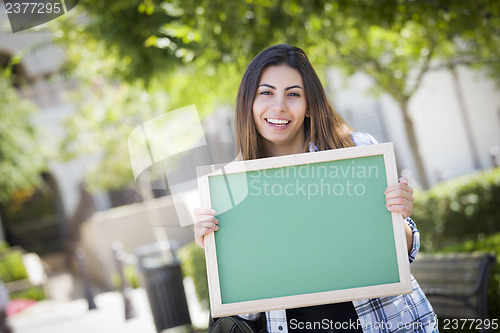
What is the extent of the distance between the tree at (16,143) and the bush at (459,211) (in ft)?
40.6

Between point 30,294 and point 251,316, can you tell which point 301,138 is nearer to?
point 251,316

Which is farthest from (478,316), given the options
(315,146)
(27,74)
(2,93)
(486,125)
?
(27,74)

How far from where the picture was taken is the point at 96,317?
31.2 ft

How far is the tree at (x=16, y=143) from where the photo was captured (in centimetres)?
1625

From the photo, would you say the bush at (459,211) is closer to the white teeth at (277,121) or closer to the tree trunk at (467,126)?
the white teeth at (277,121)

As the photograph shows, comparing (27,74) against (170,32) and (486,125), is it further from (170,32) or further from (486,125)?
(170,32)

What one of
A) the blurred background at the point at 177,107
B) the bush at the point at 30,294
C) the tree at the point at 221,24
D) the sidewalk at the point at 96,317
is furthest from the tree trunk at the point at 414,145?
the bush at the point at 30,294

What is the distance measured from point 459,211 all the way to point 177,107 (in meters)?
4.74

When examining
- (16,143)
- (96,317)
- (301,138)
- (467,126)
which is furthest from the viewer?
(467,126)

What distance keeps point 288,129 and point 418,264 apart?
115 inches

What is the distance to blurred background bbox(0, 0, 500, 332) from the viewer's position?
5.30 m

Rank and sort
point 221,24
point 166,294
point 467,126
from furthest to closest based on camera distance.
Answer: point 467,126, point 166,294, point 221,24

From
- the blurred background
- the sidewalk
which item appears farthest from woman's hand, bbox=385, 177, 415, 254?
the sidewalk

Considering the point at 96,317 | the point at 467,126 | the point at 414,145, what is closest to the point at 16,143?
the point at 96,317
